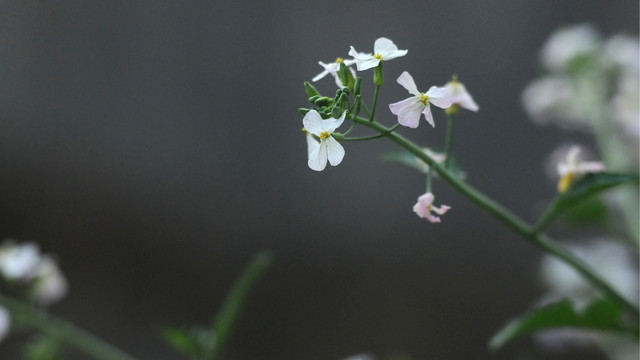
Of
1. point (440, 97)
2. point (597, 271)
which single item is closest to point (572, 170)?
point (440, 97)

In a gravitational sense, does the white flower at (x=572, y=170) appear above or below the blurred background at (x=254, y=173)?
below

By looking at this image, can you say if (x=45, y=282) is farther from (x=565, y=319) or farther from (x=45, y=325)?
(x=565, y=319)

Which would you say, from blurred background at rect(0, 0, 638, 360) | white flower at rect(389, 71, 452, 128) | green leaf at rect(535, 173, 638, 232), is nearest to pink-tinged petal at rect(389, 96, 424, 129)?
white flower at rect(389, 71, 452, 128)

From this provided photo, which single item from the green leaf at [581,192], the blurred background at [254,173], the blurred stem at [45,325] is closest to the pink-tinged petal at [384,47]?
the green leaf at [581,192]

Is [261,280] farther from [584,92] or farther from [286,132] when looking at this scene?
[584,92]

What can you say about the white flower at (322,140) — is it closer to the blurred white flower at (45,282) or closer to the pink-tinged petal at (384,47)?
the pink-tinged petal at (384,47)
